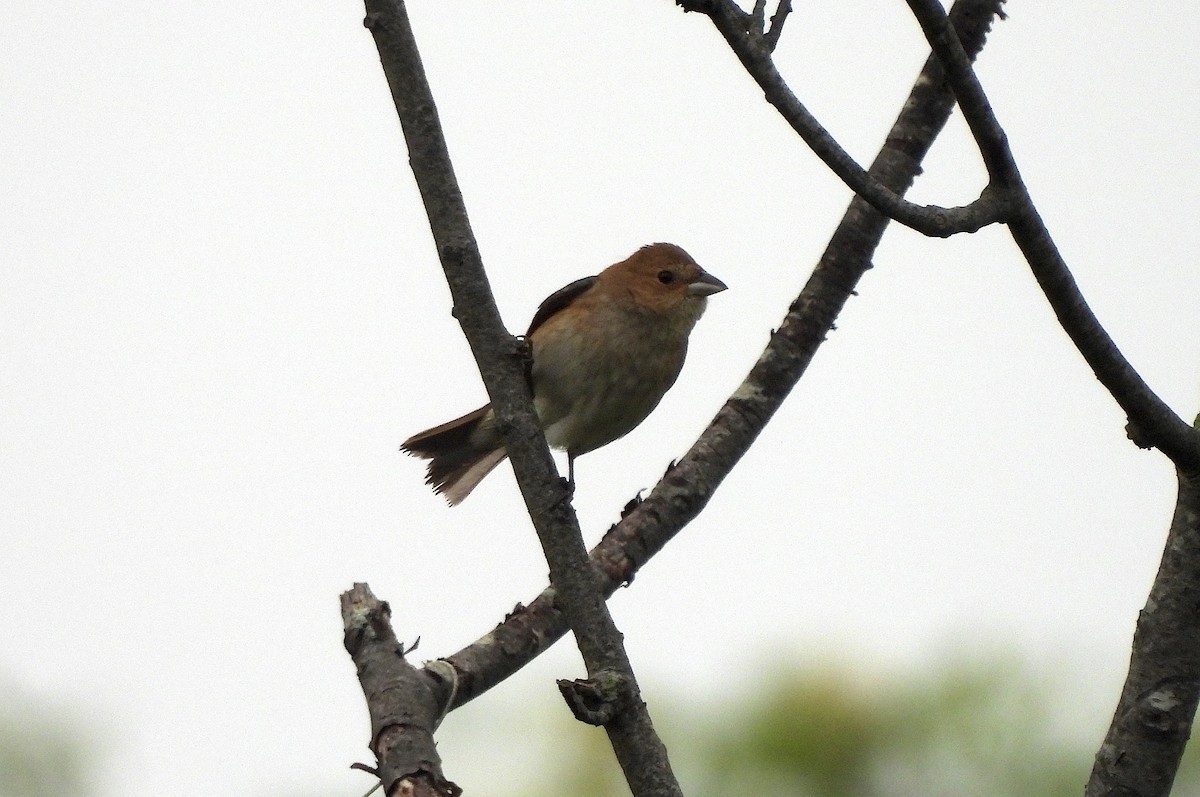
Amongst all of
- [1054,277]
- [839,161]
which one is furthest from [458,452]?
[1054,277]

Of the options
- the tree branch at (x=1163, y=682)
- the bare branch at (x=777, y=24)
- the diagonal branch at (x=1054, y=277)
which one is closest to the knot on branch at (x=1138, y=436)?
the diagonal branch at (x=1054, y=277)

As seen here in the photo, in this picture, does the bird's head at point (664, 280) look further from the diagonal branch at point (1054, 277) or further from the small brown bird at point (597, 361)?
the diagonal branch at point (1054, 277)

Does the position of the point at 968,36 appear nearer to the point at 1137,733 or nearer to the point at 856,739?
the point at 1137,733

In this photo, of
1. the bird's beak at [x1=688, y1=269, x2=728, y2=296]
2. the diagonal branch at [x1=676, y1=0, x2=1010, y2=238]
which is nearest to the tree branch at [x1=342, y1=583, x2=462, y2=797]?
the diagonal branch at [x1=676, y1=0, x2=1010, y2=238]

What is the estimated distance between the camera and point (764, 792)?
24.8 ft

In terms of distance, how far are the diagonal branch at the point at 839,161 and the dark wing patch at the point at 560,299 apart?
276 centimetres

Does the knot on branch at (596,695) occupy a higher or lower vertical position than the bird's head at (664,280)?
lower

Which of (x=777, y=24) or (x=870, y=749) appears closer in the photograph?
(x=777, y=24)

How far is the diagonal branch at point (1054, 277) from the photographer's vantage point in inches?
115

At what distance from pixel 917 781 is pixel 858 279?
13.8 feet

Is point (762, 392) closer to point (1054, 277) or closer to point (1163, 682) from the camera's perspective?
point (1054, 277)

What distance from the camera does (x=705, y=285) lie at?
5.99 meters

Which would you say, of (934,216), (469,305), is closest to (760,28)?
(934,216)

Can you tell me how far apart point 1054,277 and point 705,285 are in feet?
9.65
